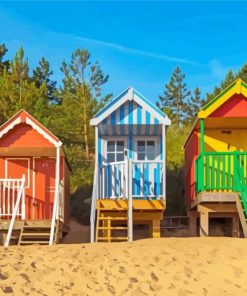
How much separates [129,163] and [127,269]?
4.59m

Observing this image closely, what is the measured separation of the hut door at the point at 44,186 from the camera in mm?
19344

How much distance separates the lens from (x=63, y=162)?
63.3 ft

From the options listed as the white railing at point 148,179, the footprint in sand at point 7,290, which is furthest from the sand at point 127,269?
the white railing at point 148,179

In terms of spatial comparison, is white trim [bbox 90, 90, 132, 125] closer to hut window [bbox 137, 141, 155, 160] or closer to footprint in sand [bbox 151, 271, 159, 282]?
hut window [bbox 137, 141, 155, 160]

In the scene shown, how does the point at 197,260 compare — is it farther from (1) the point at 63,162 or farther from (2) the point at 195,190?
(1) the point at 63,162

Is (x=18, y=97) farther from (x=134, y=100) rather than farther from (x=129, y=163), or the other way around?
(x=129, y=163)

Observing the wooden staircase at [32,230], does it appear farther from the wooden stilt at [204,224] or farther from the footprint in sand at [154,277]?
the footprint in sand at [154,277]

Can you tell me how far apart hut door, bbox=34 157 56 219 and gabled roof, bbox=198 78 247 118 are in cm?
575

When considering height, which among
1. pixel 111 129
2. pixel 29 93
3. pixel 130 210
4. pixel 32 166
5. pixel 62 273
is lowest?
pixel 62 273

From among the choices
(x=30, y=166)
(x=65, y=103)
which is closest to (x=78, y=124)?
(x=65, y=103)

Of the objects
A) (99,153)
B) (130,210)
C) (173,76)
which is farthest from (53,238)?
(173,76)

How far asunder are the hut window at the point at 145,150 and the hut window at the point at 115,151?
23.1 inches

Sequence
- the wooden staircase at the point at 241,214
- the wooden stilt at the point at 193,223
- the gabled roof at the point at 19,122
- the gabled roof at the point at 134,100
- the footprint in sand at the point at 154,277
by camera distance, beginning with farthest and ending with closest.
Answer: the wooden stilt at the point at 193,223 → the gabled roof at the point at 19,122 → the gabled roof at the point at 134,100 → the wooden staircase at the point at 241,214 → the footprint in sand at the point at 154,277

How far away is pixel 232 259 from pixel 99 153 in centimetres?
747
